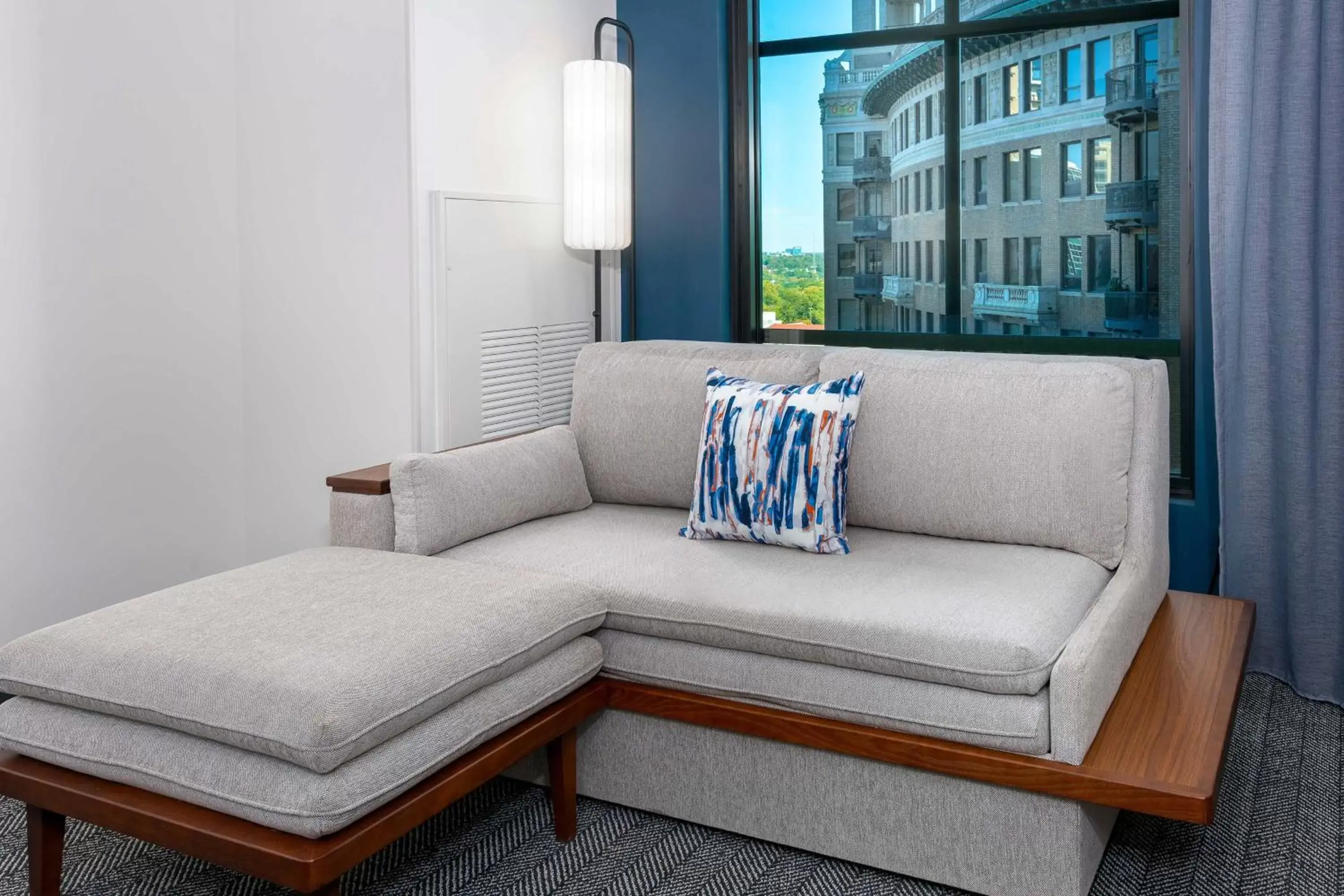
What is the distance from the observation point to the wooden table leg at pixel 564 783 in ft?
7.45

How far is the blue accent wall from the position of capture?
3754mm

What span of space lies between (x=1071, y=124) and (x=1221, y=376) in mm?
831

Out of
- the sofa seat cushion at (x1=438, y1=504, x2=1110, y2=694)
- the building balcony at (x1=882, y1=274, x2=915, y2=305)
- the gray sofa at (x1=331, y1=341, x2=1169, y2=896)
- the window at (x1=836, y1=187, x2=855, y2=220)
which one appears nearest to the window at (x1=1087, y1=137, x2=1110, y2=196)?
the building balcony at (x1=882, y1=274, x2=915, y2=305)

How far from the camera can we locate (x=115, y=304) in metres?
3.15

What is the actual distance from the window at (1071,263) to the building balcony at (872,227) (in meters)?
0.52

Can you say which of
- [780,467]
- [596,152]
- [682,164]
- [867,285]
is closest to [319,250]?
[596,152]

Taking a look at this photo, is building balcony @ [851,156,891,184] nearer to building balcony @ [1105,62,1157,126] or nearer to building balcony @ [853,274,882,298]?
building balcony @ [853,274,882,298]

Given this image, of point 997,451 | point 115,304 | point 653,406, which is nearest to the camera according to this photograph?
point 997,451

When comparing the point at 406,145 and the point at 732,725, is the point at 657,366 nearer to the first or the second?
the point at 406,145

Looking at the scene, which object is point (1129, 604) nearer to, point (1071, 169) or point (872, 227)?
point (1071, 169)

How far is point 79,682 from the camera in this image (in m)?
1.85

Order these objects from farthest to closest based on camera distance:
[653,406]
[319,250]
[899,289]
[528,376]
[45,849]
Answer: [899,289] → [528,376] → [319,250] → [653,406] → [45,849]

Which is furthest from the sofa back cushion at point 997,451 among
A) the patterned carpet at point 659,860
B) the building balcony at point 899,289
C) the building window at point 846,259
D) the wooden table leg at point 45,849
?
the wooden table leg at point 45,849

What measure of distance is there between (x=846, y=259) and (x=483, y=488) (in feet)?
5.26
